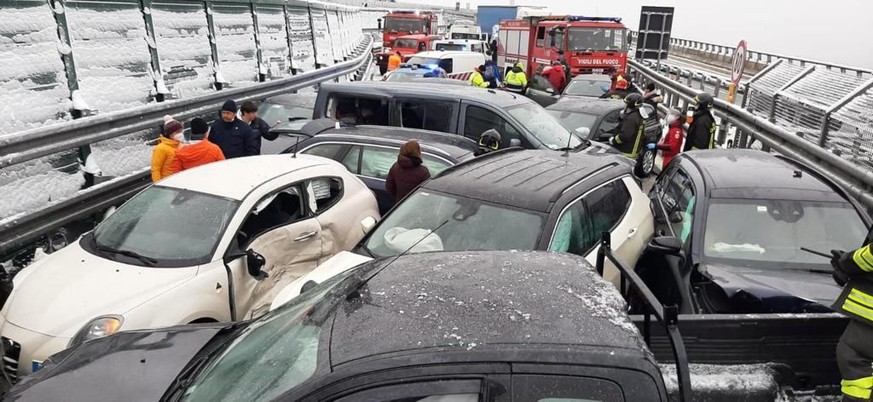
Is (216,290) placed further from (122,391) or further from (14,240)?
(14,240)

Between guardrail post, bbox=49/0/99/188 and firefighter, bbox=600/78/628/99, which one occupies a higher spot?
guardrail post, bbox=49/0/99/188

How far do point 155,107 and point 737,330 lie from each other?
266 inches

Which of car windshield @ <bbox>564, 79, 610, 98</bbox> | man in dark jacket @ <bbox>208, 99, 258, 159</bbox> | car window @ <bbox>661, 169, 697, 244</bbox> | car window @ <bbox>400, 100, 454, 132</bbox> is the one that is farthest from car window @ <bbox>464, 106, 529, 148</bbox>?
car windshield @ <bbox>564, 79, 610, 98</bbox>

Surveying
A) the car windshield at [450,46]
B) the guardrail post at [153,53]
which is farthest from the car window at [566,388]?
the car windshield at [450,46]

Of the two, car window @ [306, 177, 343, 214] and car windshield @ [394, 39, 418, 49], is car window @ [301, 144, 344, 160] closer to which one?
car window @ [306, 177, 343, 214]

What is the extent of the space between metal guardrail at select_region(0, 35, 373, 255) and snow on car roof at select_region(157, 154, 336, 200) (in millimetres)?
1275

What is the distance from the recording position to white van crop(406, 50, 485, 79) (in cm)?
1916

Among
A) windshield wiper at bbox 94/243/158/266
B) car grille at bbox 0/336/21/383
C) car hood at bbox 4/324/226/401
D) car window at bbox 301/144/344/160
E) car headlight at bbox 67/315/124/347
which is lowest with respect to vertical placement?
car grille at bbox 0/336/21/383

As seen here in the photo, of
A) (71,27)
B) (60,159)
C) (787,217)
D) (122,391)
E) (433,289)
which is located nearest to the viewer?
(433,289)

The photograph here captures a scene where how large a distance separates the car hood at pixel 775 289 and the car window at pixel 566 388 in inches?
112

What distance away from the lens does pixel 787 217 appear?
5.03 meters

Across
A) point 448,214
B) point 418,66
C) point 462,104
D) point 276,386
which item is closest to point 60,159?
point 448,214

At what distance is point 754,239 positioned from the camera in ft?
16.3

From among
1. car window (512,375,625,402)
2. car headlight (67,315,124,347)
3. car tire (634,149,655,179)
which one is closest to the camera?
car window (512,375,625,402)
